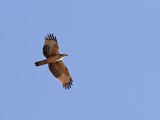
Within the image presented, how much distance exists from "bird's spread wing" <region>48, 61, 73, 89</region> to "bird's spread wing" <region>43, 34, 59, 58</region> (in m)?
0.95

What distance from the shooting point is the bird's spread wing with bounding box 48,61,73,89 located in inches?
1126

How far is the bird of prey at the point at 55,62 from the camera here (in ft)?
91.1

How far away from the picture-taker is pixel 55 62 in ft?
93.5

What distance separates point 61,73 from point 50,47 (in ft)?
7.33

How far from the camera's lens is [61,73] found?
28969 millimetres

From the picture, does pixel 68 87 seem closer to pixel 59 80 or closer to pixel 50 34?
pixel 59 80

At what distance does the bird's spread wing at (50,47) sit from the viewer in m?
27.8

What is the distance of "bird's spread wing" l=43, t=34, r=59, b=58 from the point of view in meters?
27.8

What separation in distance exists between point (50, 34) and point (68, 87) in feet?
13.1

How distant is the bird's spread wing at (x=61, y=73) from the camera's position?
28.6 m

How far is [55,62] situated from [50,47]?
4.10 ft

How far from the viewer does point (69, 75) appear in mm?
29203

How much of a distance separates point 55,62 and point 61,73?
99cm

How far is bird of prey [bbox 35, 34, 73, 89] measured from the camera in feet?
91.1
